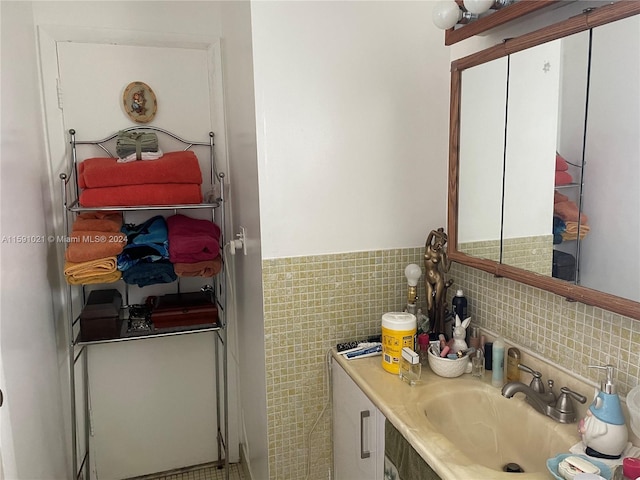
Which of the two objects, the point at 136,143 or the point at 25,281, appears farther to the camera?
the point at 136,143

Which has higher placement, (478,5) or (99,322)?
(478,5)

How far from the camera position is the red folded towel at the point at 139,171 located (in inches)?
71.5

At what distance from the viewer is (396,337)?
4.84 feet

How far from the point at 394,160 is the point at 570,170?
2.12 feet

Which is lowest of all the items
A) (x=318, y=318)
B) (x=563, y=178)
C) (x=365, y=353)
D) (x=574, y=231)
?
(x=365, y=353)

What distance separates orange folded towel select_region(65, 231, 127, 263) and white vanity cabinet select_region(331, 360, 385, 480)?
93 centimetres

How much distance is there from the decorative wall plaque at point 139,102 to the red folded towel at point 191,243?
51cm

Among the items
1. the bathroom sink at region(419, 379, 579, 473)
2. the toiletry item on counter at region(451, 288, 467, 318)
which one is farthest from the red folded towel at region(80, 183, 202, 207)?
the bathroom sink at region(419, 379, 579, 473)

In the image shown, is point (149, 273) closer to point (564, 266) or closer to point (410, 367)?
point (410, 367)

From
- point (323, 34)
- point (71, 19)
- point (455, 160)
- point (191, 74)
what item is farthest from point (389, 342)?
point (71, 19)

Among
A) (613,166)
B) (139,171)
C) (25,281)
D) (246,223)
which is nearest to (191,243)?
(246,223)

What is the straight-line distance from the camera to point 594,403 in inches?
41.6

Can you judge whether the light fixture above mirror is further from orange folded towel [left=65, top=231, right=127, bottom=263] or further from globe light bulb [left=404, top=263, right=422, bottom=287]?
orange folded towel [left=65, top=231, right=127, bottom=263]

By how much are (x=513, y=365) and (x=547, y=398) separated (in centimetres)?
16
